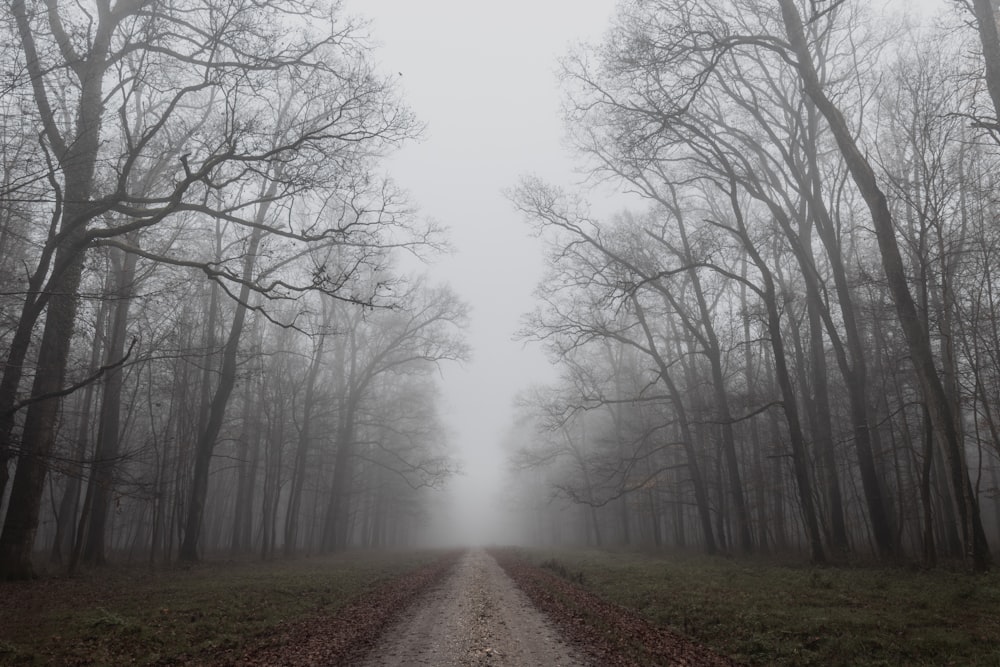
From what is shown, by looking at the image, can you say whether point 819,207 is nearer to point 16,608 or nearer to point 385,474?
point 16,608

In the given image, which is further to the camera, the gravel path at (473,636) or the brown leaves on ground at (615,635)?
the gravel path at (473,636)

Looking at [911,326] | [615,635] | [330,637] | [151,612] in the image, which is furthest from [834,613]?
[151,612]

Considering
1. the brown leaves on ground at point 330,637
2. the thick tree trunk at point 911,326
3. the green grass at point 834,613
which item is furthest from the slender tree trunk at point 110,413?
the thick tree trunk at point 911,326

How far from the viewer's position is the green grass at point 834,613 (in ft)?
20.6

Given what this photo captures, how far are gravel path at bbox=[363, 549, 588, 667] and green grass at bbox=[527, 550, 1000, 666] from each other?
6.44 ft

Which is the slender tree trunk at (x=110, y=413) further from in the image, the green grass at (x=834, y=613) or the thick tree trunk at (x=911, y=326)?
the thick tree trunk at (x=911, y=326)

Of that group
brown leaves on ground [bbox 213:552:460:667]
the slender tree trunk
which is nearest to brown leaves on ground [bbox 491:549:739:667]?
brown leaves on ground [bbox 213:552:460:667]

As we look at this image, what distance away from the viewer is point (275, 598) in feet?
35.7

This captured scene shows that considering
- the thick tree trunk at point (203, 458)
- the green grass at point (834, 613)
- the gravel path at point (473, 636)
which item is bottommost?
the gravel path at point (473, 636)

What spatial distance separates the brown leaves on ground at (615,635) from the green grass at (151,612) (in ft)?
14.1

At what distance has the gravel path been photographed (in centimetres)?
686

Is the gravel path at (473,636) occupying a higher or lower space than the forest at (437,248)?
lower

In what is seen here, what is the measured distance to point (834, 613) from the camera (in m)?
7.89

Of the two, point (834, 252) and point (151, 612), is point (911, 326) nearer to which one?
point (834, 252)
